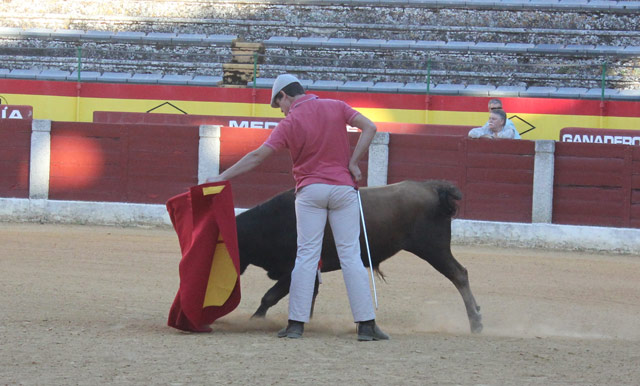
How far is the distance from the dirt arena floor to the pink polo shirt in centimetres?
88

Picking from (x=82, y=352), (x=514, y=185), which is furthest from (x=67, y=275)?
(x=514, y=185)

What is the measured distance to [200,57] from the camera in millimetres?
18516

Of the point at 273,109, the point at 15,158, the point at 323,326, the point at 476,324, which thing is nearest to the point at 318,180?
the point at 323,326

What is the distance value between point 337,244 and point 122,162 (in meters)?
7.33

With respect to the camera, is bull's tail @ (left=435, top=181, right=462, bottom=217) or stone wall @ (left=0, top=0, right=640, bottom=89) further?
stone wall @ (left=0, top=0, right=640, bottom=89)

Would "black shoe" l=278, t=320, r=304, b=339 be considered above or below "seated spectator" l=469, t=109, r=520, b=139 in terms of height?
below

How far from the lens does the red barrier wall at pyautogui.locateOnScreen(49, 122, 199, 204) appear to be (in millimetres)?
11945

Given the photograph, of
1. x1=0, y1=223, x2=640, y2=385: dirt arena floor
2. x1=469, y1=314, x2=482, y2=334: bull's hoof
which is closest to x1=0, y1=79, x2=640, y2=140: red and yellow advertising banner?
x1=0, y1=223, x2=640, y2=385: dirt arena floor

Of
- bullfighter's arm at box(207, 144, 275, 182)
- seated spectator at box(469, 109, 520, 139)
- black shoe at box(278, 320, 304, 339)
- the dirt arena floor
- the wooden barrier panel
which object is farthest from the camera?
the wooden barrier panel

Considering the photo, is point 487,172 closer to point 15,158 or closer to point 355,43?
point 15,158

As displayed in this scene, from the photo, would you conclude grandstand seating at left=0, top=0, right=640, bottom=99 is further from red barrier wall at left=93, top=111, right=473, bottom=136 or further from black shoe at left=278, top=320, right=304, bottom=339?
black shoe at left=278, top=320, right=304, bottom=339

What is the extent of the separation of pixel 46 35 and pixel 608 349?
16012mm

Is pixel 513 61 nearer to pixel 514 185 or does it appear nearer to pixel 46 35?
pixel 514 185

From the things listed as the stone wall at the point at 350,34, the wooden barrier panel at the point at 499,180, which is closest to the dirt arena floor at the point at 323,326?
the wooden barrier panel at the point at 499,180
